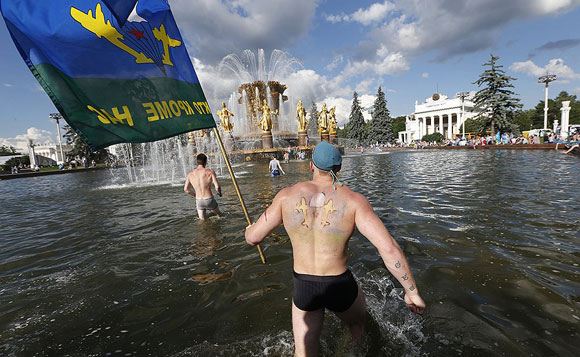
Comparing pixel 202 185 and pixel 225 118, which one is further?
pixel 225 118

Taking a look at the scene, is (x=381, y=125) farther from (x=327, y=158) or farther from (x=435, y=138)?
(x=327, y=158)

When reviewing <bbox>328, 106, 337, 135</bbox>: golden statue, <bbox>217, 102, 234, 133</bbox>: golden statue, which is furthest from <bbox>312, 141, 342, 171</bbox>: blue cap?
<bbox>328, 106, 337, 135</bbox>: golden statue

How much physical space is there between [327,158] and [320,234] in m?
0.65

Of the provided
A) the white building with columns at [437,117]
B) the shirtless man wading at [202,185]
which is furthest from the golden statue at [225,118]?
the white building with columns at [437,117]

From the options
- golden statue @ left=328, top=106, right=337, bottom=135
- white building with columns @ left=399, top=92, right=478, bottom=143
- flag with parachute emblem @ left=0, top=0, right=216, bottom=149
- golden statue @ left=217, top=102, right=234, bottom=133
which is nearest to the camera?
flag with parachute emblem @ left=0, top=0, right=216, bottom=149

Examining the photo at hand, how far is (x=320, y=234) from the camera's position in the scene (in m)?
2.59

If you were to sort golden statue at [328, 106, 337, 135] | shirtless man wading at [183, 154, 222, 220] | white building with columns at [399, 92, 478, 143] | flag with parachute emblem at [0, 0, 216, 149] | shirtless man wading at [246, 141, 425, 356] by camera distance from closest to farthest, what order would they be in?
shirtless man wading at [246, 141, 425, 356], flag with parachute emblem at [0, 0, 216, 149], shirtless man wading at [183, 154, 222, 220], golden statue at [328, 106, 337, 135], white building with columns at [399, 92, 478, 143]

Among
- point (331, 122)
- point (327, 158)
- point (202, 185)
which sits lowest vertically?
point (202, 185)

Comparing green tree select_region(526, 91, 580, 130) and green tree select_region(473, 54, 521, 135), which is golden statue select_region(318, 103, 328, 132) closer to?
green tree select_region(473, 54, 521, 135)

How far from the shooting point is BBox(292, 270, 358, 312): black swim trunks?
261 cm

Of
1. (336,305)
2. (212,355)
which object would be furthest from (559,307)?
(212,355)

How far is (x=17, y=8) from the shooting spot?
2.71 m

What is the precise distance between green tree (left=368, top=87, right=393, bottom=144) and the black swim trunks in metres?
79.2

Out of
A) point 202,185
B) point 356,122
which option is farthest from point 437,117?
point 202,185
